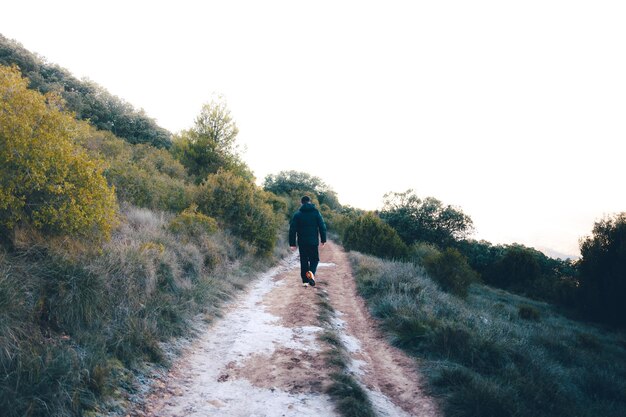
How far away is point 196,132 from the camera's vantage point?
80.7 ft

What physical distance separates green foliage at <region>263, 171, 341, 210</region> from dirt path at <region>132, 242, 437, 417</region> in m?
59.0

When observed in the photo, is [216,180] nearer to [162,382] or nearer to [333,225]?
[162,382]

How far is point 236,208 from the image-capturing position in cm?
1611

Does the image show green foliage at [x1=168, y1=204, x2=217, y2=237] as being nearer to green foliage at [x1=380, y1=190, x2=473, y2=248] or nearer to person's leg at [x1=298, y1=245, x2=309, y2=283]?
person's leg at [x1=298, y1=245, x2=309, y2=283]

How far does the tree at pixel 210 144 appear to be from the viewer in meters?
24.0

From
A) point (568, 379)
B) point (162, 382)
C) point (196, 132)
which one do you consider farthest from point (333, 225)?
point (162, 382)

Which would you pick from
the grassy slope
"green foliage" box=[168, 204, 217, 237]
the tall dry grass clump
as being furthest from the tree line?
the tall dry grass clump

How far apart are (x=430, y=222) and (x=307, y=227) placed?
3188 cm

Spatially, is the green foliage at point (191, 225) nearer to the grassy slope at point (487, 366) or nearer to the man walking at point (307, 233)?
the man walking at point (307, 233)

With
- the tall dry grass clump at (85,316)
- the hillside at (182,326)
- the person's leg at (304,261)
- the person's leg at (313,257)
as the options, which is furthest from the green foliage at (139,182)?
the person's leg at (313,257)

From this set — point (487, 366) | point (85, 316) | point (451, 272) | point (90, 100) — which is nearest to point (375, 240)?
point (451, 272)

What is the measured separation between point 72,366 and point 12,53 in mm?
33266

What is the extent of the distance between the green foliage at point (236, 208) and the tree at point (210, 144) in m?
7.83

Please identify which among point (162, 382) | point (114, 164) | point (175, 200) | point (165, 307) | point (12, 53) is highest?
point (12, 53)
